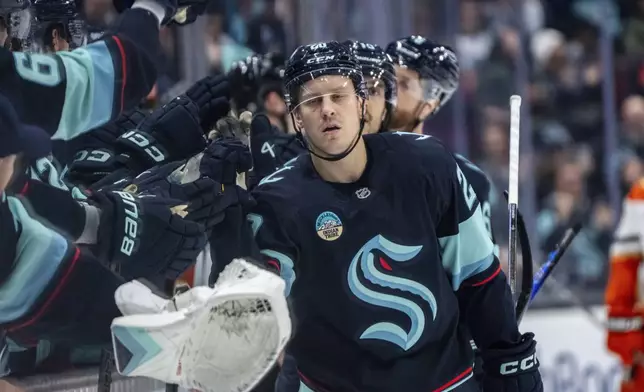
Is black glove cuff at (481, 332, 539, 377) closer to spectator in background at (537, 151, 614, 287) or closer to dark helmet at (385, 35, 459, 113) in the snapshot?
dark helmet at (385, 35, 459, 113)

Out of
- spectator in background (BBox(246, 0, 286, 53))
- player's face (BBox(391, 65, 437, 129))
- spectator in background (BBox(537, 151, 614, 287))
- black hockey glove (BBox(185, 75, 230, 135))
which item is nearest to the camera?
black hockey glove (BBox(185, 75, 230, 135))

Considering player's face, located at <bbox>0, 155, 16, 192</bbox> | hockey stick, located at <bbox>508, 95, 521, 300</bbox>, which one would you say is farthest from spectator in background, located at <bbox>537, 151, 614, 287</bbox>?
player's face, located at <bbox>0, 155, 16, 192</bbox>

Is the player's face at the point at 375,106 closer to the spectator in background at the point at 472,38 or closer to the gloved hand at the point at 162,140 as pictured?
the gloved hand at the point at 162,140

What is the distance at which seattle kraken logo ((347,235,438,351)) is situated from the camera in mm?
2250

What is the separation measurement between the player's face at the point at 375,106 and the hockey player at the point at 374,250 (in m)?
0.32

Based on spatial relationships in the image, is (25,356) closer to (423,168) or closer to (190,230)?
(190,230)

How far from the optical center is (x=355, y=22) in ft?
15.2

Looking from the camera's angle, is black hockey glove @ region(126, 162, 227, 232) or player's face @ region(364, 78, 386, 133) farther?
player's face @ region(364, 78, 386, 133)

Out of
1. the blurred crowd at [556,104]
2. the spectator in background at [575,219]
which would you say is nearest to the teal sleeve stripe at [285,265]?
the blurred crowd at [556,104]

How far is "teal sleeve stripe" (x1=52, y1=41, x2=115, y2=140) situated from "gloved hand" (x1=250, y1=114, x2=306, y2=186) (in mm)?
705

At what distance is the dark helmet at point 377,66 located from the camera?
2.63 m

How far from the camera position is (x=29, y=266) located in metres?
1.88

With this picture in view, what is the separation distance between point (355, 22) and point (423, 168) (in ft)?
8.04

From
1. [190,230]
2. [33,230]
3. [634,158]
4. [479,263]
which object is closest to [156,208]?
[190,230]
